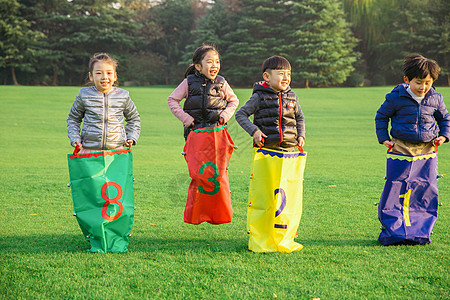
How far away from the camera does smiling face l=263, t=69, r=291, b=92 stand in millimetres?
4000

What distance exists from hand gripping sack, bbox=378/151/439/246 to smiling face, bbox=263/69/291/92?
1198 mm

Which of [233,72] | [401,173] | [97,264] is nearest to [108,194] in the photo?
[97,264]

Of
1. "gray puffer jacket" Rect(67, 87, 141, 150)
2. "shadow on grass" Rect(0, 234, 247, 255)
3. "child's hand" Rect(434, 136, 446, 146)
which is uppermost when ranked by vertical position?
"gray puffer jacket" Rect(67, 87, 141, 150)

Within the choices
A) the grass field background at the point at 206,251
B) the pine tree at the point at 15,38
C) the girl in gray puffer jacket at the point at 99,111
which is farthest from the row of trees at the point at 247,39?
the girl in gray puffer jacket at the point at 99,111

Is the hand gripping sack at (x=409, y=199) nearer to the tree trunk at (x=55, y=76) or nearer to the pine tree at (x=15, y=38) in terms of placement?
the pine tree at (x=15, y=38)

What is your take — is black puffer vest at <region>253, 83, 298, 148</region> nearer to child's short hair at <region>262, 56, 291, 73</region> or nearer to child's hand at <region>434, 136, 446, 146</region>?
child's short hair at <region>262, 56, 291, 73</region>

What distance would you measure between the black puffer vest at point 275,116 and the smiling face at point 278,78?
52mm

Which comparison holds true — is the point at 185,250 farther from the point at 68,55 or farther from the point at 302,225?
the point at 68,55

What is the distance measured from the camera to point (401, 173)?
13.6 feet

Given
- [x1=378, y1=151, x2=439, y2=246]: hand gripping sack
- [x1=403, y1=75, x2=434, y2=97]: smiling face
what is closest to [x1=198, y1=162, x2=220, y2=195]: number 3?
[x1=378, y1=151, x2=439, y2=246]: hand gripping sack

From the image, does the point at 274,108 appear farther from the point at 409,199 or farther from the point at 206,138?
the point at 409,199

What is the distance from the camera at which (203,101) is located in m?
Result: 4.34

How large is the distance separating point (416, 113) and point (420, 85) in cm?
25

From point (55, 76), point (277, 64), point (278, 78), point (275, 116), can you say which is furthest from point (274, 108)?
point (55, 76)
